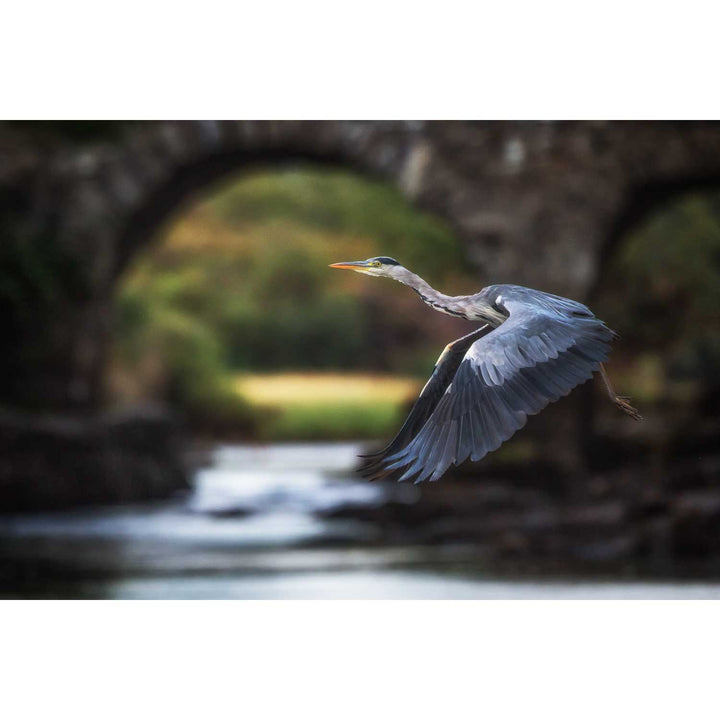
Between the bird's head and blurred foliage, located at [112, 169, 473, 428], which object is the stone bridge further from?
the bird's head

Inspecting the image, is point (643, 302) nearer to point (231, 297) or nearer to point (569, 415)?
point (569, 415)

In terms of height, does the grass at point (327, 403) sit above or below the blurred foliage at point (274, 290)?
below

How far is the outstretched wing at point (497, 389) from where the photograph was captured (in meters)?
3.64

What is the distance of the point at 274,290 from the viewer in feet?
25.5

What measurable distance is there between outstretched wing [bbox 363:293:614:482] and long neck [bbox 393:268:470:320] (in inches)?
6.8

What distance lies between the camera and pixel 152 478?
7.07 meters

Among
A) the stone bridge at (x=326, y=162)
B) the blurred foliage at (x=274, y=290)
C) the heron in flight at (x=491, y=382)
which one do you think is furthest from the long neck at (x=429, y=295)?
the blurred foliage at (x=274, y=290)

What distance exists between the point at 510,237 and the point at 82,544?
2635mm

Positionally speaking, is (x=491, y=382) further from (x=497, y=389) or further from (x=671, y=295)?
(x=671, y=295)

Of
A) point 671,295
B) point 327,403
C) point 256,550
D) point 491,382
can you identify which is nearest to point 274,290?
point 327,403

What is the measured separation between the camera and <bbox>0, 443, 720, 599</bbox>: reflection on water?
620cm

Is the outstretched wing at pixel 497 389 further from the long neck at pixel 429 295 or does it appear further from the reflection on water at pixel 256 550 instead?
the reflection on water at pixel 256 550

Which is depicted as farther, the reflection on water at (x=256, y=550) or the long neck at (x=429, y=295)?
the reflection on water at (x=256, y=550)

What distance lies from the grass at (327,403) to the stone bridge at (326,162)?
3.11ft
